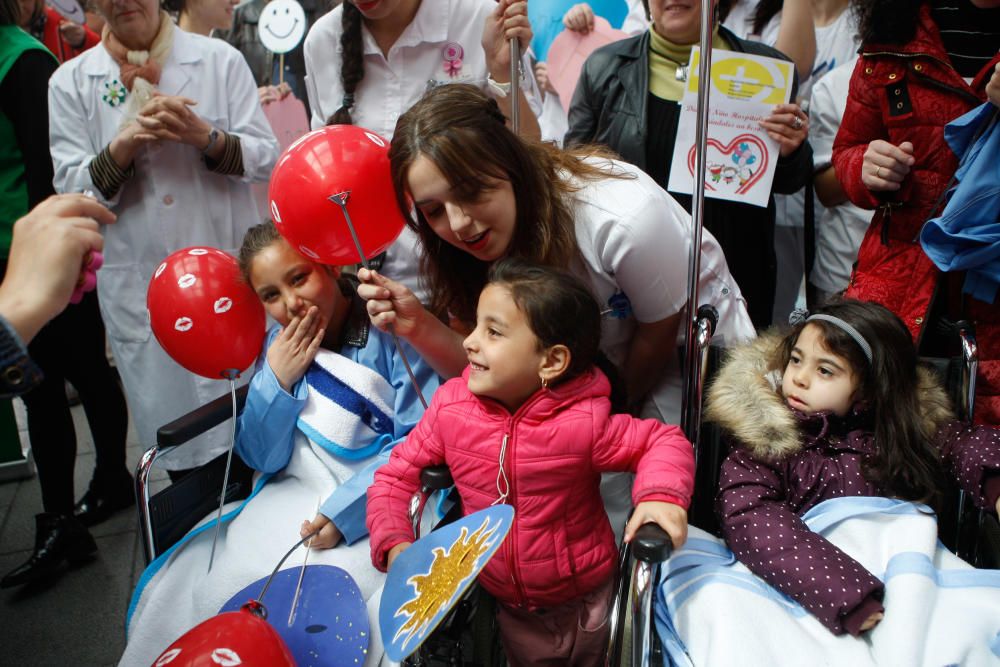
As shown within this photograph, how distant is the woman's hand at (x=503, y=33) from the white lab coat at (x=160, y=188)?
904 mm

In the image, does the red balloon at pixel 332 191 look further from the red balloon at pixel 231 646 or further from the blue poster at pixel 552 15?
the blue poster at pixel 552 15

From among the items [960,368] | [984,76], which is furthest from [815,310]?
[984,76]

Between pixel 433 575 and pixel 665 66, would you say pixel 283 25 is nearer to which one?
pixel 665 66

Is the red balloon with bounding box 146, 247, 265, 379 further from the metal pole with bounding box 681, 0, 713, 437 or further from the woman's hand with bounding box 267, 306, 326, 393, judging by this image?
the metal pole with bounding box 681, 0, 713, 437

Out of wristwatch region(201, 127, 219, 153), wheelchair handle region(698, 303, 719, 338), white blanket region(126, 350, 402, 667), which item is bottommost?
white blanket region(126, 350, 402, 667)

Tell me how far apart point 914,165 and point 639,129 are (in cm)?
81

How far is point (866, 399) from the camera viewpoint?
1705 millimetres

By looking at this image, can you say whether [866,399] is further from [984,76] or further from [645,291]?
[984,76]

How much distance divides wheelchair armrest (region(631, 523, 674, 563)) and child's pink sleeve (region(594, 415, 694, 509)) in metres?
0.14

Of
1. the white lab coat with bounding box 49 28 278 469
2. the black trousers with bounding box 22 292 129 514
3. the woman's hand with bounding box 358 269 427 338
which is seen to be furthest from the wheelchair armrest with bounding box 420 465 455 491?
the black trousers with bounding box 22 292 129 514

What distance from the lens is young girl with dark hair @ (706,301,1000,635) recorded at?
1.59 metres

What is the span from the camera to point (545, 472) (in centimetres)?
156

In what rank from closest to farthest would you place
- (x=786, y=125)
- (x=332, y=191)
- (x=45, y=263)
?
(x=45, y=263) < (x=332, y=191) < (x=786, y=125)

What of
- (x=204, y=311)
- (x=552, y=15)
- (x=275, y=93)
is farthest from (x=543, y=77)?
(x=204, y=311)
